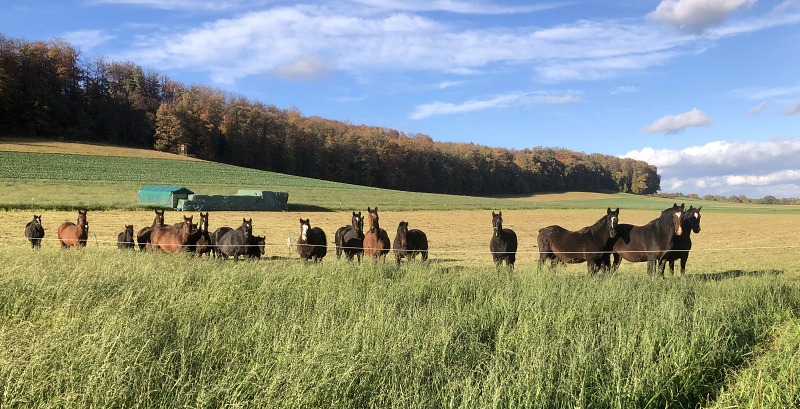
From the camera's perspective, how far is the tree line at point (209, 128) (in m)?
66.4

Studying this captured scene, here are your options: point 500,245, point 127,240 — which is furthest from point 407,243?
point 127,240

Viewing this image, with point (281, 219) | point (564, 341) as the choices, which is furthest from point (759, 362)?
point (281, 219)

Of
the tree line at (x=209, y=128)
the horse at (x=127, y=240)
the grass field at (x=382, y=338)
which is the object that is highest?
the tree line at (x=209, y=128)

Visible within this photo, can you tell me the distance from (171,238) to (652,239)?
527 inches

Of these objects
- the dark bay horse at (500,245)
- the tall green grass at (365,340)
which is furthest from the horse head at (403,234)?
the tall green grass at (365,340)

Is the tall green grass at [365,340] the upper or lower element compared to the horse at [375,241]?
lower

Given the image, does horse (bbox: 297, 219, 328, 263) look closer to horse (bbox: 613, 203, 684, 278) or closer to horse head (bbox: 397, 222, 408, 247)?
horse head (bbox: 397, 222, 408, 247)

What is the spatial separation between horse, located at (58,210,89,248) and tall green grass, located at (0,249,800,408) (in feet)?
26.0

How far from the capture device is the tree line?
66.4 m

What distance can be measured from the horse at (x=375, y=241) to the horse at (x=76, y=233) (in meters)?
9.21

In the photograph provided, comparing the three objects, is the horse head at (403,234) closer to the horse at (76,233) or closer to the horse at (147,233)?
the horse at (147,233)

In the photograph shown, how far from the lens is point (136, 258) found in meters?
9.65

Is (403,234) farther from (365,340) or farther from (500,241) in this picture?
(365,340)

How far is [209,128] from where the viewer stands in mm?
75438
